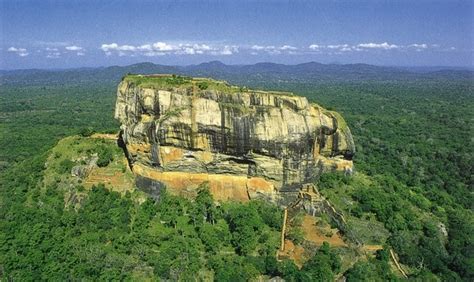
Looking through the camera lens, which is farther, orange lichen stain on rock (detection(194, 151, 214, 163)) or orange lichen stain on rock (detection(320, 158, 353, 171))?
orange lichen stain on rock (detection(320, 158, 353, 171))

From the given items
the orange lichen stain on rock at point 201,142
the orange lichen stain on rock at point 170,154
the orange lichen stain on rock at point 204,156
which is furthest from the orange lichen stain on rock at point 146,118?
the orange lichen stain on rock at point 204,156

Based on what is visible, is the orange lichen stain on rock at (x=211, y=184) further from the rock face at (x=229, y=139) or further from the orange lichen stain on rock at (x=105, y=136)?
the orange lichen stain on rock at (x=105, y=136)

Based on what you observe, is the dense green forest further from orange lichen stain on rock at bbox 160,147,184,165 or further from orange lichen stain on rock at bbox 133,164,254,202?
orange lichen stain on rock at bbox 160,147,184,165

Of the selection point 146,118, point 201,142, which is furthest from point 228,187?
point 146,118

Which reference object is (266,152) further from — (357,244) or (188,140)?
(357,244)

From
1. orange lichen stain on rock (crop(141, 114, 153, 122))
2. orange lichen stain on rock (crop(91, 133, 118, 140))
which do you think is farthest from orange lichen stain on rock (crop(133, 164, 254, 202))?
orange lichen stain on rock (crop(91, 133, 118, 140))

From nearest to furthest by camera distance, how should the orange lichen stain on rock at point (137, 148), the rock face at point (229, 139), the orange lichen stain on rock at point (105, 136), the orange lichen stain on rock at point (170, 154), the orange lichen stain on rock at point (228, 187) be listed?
1. the rock face at point (229, 139)
2. the orange lichen stain on rock at point (170, 154)
3. the orange lichen stain on rock at point (228, 187)
4. the orange lichen stain on rock at point (137, 148)
5. the orange lichen stain on rock at point (105, 136)
